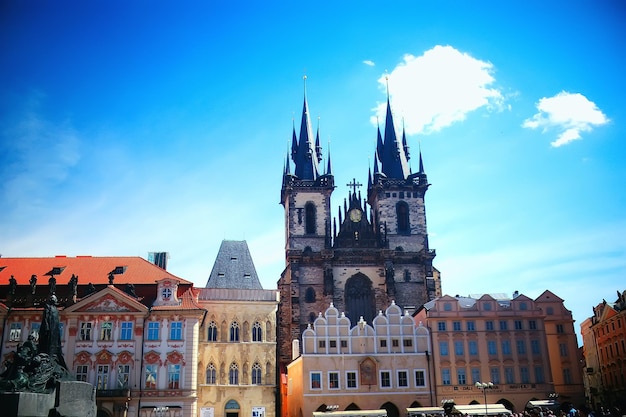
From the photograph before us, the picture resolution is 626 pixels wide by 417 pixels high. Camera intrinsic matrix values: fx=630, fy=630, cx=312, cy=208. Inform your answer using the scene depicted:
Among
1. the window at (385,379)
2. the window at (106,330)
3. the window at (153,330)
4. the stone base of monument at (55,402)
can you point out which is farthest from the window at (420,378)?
the stone base of monument at (55,402)

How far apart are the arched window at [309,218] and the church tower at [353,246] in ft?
0.37

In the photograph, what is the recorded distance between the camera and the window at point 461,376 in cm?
4925

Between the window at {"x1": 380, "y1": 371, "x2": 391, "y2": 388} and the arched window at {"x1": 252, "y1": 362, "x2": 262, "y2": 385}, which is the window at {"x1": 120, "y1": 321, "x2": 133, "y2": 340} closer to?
the arched window at {"x1": 252, "y1": 362, "x2": 262, "y2": 385}

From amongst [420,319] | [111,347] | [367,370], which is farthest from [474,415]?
[111,347]

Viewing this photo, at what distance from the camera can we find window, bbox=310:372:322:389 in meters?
47.3

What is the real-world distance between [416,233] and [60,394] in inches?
2050

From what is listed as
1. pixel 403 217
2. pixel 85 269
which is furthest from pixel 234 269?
pixel 403 217

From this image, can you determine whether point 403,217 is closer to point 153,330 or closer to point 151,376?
point 153,330

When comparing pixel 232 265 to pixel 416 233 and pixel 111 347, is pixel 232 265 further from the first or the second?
pixel 416 233

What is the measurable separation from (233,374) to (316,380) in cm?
714

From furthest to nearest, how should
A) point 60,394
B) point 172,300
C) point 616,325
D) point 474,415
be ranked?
point 616,325 < point 172,300 < point 474,415 < point 60,394

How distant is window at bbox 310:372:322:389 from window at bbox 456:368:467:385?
10933 mm

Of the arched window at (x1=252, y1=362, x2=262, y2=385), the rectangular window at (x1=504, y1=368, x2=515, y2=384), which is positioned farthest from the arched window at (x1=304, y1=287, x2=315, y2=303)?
the rectangular window at (x1=504, y1=368, x2=515, y2=384)

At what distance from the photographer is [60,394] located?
22.5 metres
